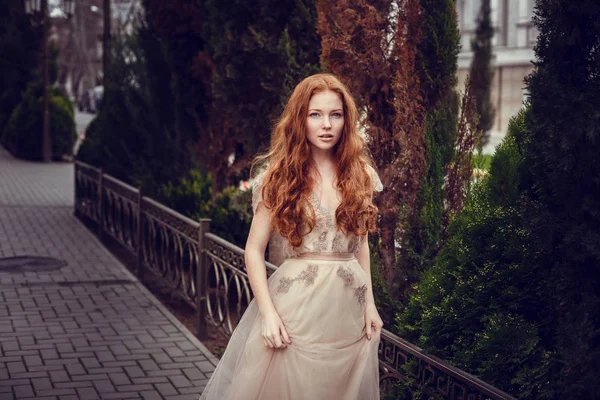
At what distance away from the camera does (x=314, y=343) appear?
3.45 metres

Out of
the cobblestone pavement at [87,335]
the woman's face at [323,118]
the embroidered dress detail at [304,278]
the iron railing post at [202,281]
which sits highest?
the woman's face at [323,118]

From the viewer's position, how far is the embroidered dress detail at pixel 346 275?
3.49 metres

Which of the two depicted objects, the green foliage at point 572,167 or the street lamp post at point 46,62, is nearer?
the green foliage at point 572,167

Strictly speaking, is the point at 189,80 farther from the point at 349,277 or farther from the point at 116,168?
the point at 349,277

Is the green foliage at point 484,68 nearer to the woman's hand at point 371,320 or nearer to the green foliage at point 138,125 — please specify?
the green foliage at point 138,125

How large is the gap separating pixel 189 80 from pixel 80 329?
165 inches

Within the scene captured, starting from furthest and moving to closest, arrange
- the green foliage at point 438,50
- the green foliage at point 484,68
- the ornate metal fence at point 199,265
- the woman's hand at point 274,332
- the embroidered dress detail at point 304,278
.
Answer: the green foliage at point 484,68
the green foliage at point 438,50
the ornate metal fence at point 199,265
the embroidered dress detail at point 304,278
the woman's hand at point 274,332

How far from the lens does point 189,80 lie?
35.0 ft

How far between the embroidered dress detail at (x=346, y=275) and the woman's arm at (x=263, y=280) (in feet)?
0.94

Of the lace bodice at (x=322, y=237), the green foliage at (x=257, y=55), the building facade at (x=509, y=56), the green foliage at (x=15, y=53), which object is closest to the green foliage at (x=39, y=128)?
the green foliage at (x=15, y=53)

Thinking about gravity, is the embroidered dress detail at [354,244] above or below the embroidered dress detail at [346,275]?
above

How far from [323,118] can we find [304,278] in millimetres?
616

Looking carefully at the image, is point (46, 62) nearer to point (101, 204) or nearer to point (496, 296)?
point (101, 204)

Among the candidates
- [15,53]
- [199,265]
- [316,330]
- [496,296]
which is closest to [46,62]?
[15,53]
